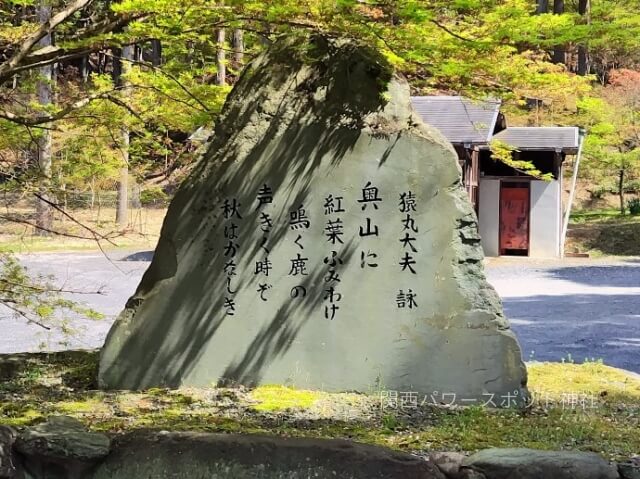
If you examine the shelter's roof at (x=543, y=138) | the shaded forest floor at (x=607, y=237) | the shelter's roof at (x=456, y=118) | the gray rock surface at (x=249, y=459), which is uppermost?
the shelter's roof at (x=456, y=118)

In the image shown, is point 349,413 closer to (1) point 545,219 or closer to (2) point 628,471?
(2) point 628,471

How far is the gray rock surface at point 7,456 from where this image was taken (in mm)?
3410

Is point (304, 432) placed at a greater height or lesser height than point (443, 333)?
lesser

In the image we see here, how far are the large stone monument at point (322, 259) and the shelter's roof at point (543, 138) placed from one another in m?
13.6

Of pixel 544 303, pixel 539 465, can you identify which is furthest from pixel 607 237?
pixel 539 465

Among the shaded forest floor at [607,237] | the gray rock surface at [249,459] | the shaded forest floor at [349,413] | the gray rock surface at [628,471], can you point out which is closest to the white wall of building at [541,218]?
the shaded forest floor at [607,237]

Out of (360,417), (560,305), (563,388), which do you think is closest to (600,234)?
(560,305)

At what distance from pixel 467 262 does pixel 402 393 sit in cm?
101

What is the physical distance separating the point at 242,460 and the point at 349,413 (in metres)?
1.38

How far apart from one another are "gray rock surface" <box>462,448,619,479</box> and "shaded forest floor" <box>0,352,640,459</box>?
430 millimetres

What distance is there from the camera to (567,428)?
4.14m

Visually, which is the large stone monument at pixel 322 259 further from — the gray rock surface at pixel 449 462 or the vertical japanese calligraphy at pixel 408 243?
the gray rock surface at pixel 449 462

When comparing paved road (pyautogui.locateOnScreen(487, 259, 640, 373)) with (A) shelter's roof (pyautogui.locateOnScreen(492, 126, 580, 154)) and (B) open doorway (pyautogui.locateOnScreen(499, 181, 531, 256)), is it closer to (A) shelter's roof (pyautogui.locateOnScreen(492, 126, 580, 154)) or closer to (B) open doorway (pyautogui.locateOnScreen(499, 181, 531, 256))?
(B) open doorway (pyautogui.locateOnScreen(499, 181, 531, 256))

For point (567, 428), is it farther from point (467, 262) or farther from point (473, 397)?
point (467, 262)
